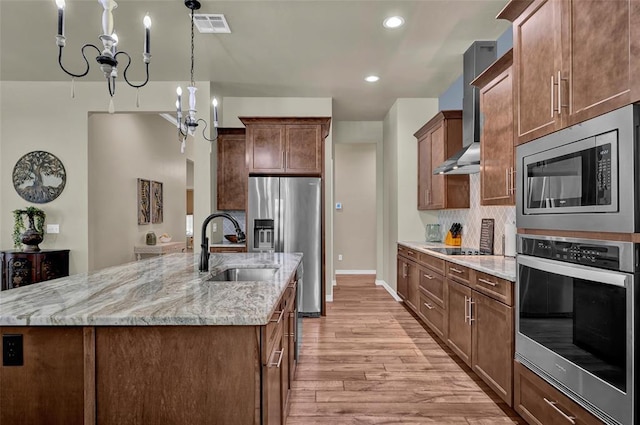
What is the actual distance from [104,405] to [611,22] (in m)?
2.35

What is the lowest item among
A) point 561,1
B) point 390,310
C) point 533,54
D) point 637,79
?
point 390,310

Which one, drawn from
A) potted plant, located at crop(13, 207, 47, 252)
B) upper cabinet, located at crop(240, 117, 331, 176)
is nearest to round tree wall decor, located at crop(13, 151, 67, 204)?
potted plant, located at crop(13, 207, 47, 252)

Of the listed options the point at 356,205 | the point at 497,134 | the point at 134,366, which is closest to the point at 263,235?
the point at 497,134

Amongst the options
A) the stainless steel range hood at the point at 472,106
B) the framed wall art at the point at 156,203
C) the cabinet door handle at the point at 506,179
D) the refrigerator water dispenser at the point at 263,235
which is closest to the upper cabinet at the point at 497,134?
the cabinet door handle at the point at 506,179

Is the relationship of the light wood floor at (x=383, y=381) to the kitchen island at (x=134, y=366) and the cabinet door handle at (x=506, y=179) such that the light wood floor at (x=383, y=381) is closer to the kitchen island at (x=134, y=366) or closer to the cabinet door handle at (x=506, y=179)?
the kitchen island at (x=134, y=366)

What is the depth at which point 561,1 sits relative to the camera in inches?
67.4

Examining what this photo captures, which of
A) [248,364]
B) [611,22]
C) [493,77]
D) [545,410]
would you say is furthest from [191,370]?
[493,77]

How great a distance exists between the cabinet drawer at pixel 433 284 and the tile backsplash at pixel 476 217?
624 millimetres

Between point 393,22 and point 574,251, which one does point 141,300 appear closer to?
point 574,251

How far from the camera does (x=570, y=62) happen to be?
1.65 m

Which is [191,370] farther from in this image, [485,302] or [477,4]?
[477,4]

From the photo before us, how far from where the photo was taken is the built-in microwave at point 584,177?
4.41ft

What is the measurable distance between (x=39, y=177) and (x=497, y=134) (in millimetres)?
5325

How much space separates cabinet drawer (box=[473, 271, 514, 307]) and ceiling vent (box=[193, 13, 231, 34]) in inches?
117
